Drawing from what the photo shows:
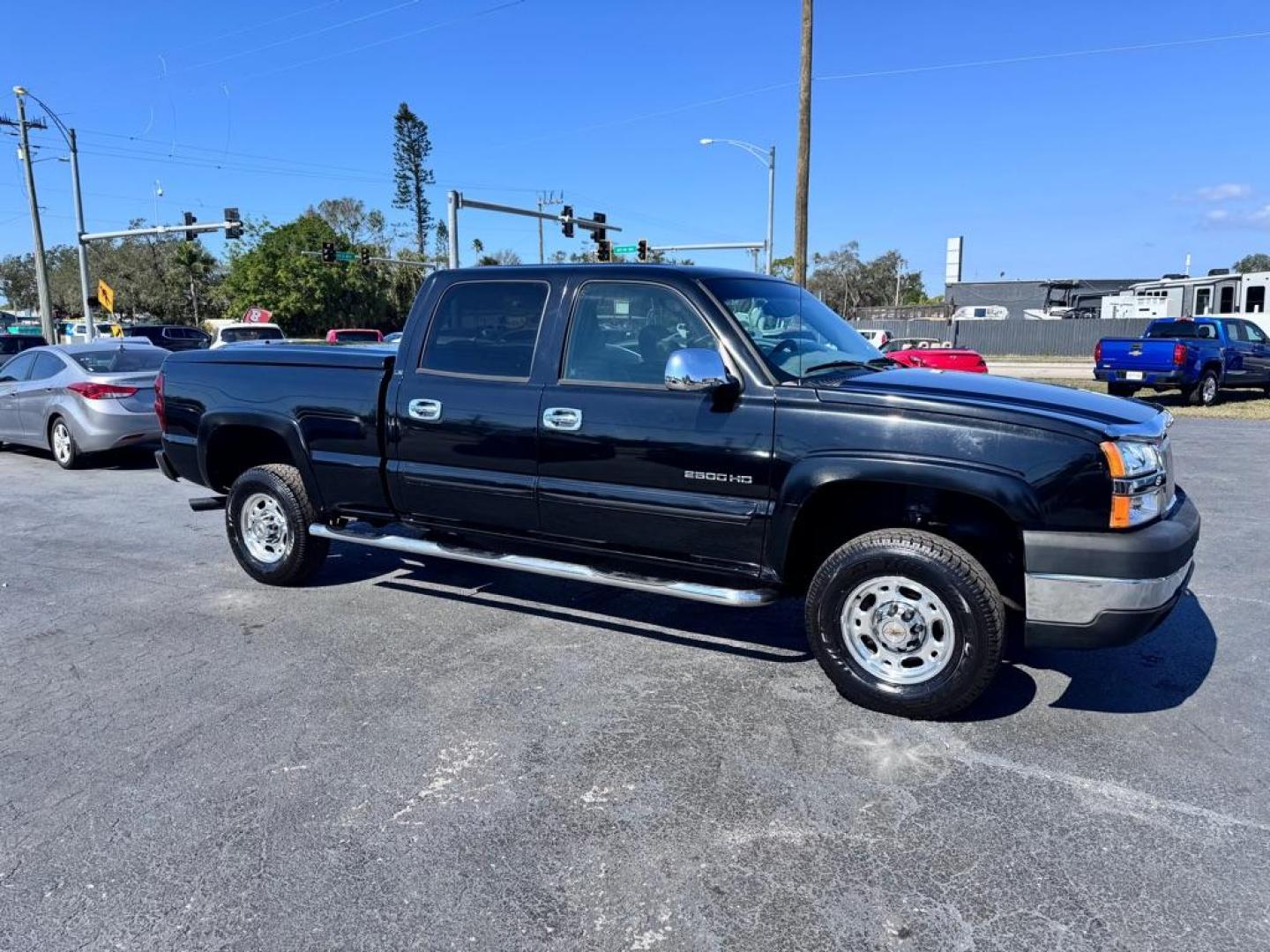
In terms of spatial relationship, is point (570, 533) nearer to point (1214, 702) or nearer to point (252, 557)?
point (252, 557)

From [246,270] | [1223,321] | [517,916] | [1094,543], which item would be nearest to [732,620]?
[1094,543]

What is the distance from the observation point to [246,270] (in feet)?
196

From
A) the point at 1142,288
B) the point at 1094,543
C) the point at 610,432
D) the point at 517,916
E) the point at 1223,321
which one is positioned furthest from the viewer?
the point at 1142,288

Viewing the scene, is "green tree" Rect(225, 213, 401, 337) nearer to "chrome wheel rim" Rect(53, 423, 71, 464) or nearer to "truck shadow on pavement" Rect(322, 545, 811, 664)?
"chrome wheel rim" Rect(53, 423, 71, 464)

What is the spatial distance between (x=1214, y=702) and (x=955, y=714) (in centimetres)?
126

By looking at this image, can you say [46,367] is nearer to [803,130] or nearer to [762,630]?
[762,630]

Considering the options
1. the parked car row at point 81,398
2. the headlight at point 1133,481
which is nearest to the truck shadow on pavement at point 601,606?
the headlight at point 1133,481

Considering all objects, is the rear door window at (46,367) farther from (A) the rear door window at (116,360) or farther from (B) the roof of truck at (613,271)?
(B) the roof of truck at (613,271)

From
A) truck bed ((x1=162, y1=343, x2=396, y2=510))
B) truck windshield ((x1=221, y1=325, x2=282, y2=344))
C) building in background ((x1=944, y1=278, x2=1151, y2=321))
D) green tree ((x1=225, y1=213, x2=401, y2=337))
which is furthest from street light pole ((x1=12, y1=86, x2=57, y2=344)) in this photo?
building in background ((x1=944, y1=278, x2=1151, y2=321))

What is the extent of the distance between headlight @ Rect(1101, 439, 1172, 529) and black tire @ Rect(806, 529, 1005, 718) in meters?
0.58

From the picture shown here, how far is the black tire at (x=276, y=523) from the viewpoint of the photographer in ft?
18.9

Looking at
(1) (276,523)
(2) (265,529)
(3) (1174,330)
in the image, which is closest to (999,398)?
(1) (276,523)

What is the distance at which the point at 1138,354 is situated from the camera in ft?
60.2

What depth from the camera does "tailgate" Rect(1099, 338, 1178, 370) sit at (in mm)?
17953
